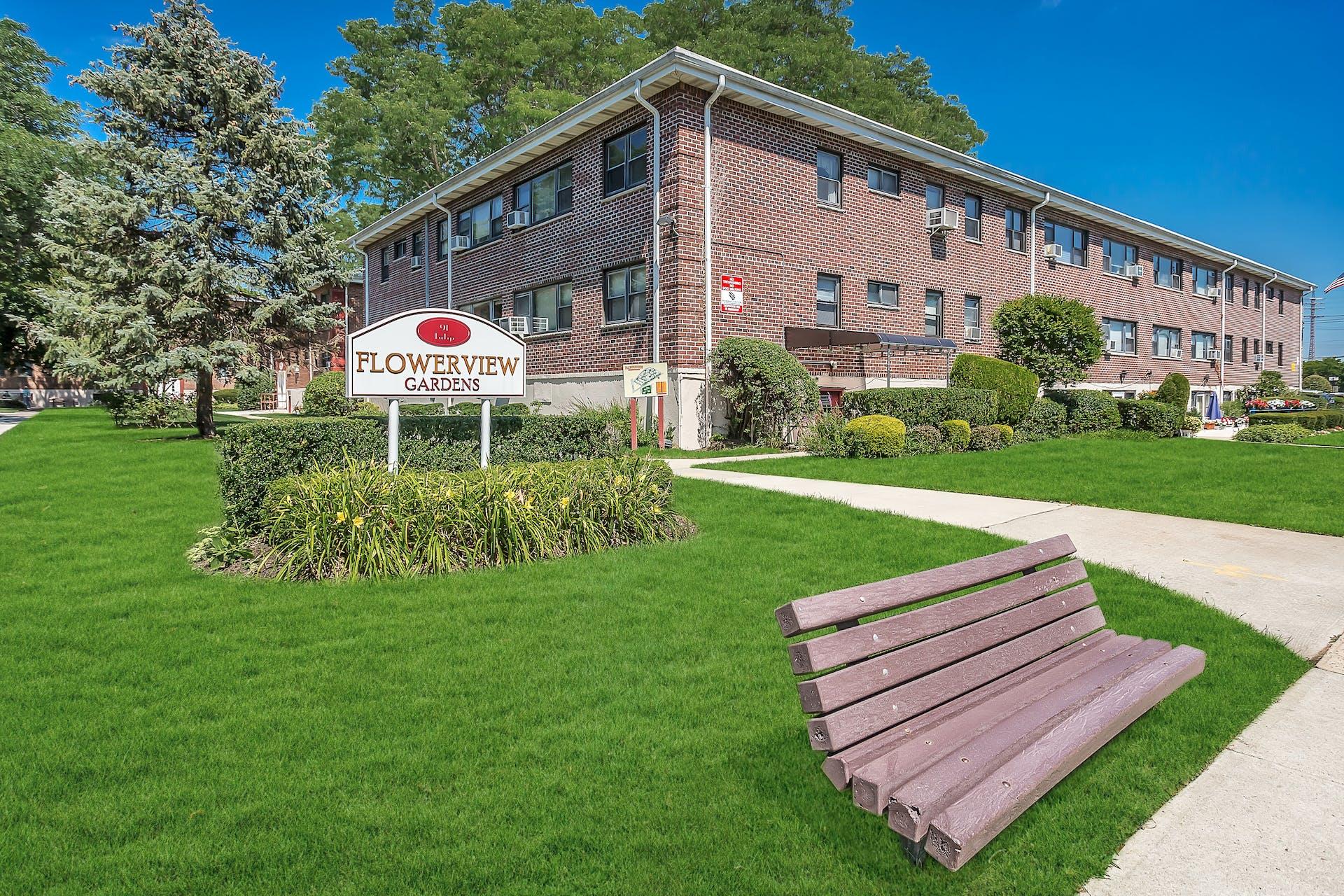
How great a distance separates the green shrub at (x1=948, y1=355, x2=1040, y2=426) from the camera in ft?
55.8

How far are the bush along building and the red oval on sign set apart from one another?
7581 millimetres

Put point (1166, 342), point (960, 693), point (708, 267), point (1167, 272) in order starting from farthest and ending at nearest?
point (1167, 272), point (1166, 342), point (708, 267), point (960, 693)

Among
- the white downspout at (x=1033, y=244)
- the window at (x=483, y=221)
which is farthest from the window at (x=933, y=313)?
the window at (x=483, y=221)

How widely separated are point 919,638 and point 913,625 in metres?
0.06

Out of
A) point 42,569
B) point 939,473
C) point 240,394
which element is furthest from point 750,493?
point 240,394

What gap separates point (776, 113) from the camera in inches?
640

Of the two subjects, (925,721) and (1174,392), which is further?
(1174,392)

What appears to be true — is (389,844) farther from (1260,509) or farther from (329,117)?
(329,117)

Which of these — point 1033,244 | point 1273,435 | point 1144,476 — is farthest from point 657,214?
point 1273,435

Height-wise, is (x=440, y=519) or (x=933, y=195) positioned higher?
(x=933, y=195)

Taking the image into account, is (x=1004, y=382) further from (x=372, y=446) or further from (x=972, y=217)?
(x=372, y=446)

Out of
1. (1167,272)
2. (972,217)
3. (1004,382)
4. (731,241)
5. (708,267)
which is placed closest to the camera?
(708,267)

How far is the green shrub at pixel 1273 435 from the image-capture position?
17.4m

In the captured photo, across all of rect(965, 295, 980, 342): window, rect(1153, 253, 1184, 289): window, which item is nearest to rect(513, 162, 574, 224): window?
rect(965, 295, 980, 342): window
